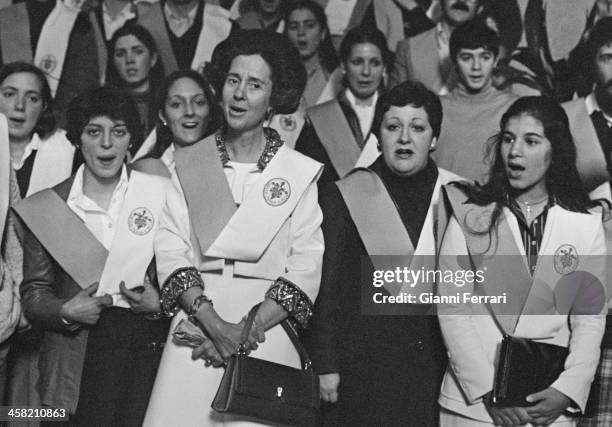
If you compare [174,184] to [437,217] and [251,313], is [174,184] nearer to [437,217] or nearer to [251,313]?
[251,313]

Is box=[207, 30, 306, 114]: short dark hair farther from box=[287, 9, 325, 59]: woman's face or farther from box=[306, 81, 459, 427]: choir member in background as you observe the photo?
box=[287, 9, 325, 59]: woman's face

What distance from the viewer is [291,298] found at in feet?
9.48

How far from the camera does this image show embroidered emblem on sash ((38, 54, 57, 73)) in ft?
14.9

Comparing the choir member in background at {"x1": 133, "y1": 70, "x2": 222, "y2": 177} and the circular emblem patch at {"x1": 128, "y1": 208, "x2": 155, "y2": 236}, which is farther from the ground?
the choir member in background at {"x1": 133, "y1": 70, "x2": 222, "y2": 177}

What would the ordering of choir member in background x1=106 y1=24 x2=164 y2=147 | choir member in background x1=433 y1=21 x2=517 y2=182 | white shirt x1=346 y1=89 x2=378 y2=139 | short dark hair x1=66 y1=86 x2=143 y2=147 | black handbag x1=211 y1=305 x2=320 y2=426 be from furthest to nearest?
choir member in background x1=106 y1=24 x2=164 y2=147 → white shirt x1=346 y1=89 x2=378 y2=139 → choir member in background x1=433 y1=21 x2=517 y2=182 → short dark hair x1=66 y1=86 x2=143 y2=147 → black handbag x1=211 y1=305 x2=320 y2=426

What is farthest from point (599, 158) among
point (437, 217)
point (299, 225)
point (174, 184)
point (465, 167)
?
point (174, 184)

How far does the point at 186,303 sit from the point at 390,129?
99 centimetres

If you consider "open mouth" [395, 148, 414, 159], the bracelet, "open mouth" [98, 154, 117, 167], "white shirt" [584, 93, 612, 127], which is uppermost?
"white shirt" [584, 93, 612, 127]

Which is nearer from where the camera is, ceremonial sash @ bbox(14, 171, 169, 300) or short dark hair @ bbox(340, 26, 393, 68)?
ceremonial sash @ bbox(14, 171, 169, 300)

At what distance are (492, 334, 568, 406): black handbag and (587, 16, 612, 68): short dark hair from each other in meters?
1.58

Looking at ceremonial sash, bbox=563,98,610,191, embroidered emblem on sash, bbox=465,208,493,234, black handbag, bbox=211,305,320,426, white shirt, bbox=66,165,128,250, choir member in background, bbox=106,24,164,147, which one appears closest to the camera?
black handbag, bbox=211,305,320,426

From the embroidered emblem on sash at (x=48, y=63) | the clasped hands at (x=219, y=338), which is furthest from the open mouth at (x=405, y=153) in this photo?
the embroidered emblem on sash at (x=48, y=63)

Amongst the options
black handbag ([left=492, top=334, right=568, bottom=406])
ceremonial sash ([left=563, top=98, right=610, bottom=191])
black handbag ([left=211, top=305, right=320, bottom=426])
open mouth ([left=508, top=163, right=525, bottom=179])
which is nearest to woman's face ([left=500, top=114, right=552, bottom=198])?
open mouth ([left=508, top=163, right=525, bottom=179])

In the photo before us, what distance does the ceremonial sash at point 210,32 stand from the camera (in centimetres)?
452
